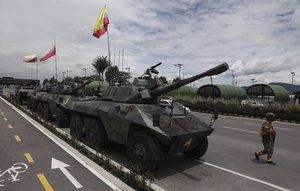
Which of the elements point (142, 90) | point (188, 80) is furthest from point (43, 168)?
point (188, 80)

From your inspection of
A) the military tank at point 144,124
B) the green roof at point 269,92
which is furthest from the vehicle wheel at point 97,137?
the green roof at point 269,92

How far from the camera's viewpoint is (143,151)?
630 cm

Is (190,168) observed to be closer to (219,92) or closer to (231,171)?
(231,171)

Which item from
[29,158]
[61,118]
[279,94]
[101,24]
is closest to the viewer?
[29,158]

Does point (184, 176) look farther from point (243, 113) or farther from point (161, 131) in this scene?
point (243, 113)

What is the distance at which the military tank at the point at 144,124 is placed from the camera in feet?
20.4

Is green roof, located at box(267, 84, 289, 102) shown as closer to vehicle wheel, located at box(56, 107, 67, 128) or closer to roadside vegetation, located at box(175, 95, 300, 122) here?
roadside vegetation, located at box(175, 95, 300, 122)

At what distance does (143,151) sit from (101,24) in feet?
38.7

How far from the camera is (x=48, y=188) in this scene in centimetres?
531

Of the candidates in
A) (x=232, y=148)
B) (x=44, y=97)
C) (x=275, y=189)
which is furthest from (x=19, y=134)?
(x=275, y=189)

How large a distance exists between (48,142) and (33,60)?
2094cm

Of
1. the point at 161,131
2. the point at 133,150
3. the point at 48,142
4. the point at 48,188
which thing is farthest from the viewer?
the point at 48,142

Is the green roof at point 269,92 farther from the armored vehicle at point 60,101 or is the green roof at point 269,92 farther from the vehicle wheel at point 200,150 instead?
the vehicle wheel at point 200,150

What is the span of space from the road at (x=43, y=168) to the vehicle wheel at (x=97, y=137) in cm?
75
